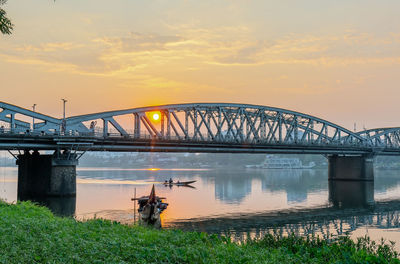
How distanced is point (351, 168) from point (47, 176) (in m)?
87.8

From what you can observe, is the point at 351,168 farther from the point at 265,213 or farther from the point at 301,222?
the point at 301,222

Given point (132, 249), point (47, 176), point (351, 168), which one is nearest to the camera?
point (132, 249)

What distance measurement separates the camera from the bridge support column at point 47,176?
197ft

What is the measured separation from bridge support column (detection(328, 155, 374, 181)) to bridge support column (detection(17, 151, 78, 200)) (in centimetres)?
8092

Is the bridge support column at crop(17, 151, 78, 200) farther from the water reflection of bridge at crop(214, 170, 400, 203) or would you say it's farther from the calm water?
the water reflection of bridge at crop(214, 170, 400, 203)

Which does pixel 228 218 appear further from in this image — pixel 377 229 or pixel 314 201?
pixel 314 201

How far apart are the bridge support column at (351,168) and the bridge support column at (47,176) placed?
8092 centimetres

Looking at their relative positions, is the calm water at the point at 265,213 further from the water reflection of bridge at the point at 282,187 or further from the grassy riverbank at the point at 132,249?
the grassy riverbank at the point at 132,249

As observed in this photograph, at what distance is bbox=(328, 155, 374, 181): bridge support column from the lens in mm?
116562

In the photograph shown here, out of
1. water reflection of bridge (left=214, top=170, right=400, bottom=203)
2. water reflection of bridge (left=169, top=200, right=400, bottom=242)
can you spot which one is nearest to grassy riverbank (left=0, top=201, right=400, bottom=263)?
water reflection of bridge (left=169, top=200, right=400, bottom=242)

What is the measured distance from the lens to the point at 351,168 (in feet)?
392

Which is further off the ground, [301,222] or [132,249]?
[132,249]

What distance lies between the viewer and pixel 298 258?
18.9 m

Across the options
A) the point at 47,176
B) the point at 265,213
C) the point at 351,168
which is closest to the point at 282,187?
the point at 351,168
